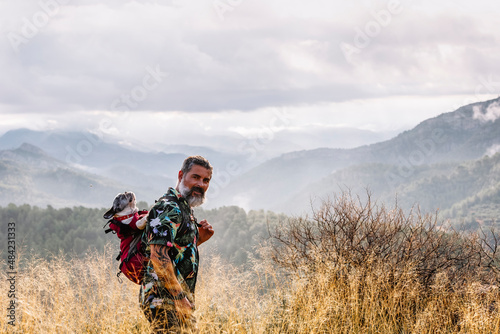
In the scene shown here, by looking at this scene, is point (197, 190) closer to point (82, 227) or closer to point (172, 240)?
point (172, 240)

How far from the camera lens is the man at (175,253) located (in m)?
2.63

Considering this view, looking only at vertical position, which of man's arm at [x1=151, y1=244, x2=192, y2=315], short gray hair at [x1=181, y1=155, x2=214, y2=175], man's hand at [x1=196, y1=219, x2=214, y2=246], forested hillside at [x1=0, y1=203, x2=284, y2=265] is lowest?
man's arm at [x1=151, y1=244, x2=192, y2=315]

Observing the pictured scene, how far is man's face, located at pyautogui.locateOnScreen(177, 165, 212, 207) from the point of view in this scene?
9.78 ft

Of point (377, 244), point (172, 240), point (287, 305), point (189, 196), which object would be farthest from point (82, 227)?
point (172, 240)

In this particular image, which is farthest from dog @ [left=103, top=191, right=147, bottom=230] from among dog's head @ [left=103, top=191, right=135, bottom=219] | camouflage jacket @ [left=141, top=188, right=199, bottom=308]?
camouflage jacket @ [left=141, top=188, right=199, bottom=308]

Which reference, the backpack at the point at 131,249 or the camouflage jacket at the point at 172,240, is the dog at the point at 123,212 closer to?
the backpack at the point at 131,249

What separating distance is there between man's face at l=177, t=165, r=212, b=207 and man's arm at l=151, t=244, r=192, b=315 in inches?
17.5

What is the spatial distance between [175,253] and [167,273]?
0.80 feet

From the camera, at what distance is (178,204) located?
111 inches

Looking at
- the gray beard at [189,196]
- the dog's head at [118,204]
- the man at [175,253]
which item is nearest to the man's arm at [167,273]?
the man at [175,253]

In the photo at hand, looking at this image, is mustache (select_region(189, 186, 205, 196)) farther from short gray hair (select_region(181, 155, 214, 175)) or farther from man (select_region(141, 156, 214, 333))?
short gray hair (select_region(181, 155, 214, 175))

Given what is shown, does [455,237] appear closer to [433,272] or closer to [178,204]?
[433,272]

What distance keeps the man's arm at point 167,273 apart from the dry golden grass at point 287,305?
0.84 m

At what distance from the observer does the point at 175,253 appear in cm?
283
